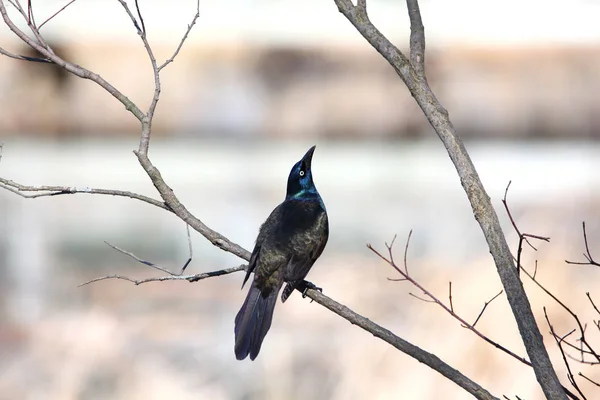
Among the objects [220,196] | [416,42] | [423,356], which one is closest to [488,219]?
[423,356]

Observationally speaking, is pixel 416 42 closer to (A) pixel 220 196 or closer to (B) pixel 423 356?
(B) pixel 423 356

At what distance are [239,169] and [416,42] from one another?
433cm

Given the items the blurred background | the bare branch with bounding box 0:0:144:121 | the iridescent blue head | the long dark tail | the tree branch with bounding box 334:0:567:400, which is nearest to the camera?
the tree branch with bounding box 334:0:567:400

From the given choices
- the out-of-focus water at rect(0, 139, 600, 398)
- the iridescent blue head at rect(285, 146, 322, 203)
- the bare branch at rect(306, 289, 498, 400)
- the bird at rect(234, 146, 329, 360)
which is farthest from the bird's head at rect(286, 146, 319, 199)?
the out-of-focus water at rect(0, 139, 600, 398)

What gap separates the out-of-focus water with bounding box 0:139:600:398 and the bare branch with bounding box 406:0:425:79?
138 inches

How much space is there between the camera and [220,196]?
6.16 metres

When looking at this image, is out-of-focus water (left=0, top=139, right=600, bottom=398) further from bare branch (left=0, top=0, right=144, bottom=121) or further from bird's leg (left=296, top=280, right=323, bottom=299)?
bare branch (left=0, top=0, right=144, bottom=121)

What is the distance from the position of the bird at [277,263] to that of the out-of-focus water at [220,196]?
2306 millimetres

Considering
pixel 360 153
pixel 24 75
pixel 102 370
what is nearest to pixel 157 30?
pixel 24 75

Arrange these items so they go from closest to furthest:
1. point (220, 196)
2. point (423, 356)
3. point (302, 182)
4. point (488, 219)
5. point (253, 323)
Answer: point (488, 219)
point (423, 356)
point (253, 323)
point (302, 182)
point (220, 196)

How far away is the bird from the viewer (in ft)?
9.18

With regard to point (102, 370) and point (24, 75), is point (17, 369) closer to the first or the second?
point (102, 370)

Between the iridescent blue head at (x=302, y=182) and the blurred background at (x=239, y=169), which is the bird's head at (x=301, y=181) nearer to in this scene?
the iridescent blue head at (x=302, y=182)

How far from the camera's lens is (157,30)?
5.82m
